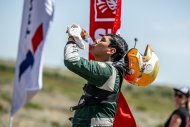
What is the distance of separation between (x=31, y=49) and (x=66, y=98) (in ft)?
178

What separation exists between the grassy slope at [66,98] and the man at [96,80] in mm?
25029

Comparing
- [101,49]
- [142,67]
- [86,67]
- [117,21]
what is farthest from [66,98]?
[86,67]

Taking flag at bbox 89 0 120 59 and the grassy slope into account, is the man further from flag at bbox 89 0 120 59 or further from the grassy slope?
the grassy slope

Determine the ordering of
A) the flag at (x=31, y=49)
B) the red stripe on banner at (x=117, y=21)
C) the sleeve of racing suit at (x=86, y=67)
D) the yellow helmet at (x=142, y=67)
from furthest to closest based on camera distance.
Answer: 1. the red stripe on banner at (x=117, y=21)
2. the flag at (x=31, y=49)
3. the yellow helmet at (x=142, y=67)
4. the sleeve of racing suit at (x=86, y=67)

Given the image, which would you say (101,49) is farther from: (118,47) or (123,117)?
(123,117)

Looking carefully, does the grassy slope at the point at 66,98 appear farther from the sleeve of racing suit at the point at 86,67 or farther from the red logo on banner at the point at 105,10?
the sleeve of racing suit at the point at 86,67

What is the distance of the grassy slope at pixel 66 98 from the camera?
4128cm

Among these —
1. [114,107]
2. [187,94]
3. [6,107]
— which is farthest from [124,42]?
[6,107]

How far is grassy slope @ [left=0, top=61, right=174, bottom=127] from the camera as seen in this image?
41.3 meters

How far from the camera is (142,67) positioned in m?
6.93

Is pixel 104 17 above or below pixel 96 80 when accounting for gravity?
above

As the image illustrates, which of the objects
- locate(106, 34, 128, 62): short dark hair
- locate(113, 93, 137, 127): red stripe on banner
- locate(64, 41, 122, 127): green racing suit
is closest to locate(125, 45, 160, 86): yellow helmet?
locate(106, 34, 128, 62): short dark hair

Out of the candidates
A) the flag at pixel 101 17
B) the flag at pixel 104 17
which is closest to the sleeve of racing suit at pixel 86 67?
the flag at pixel 104 17

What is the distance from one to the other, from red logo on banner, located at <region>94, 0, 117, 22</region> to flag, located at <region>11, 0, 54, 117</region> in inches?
37.1
